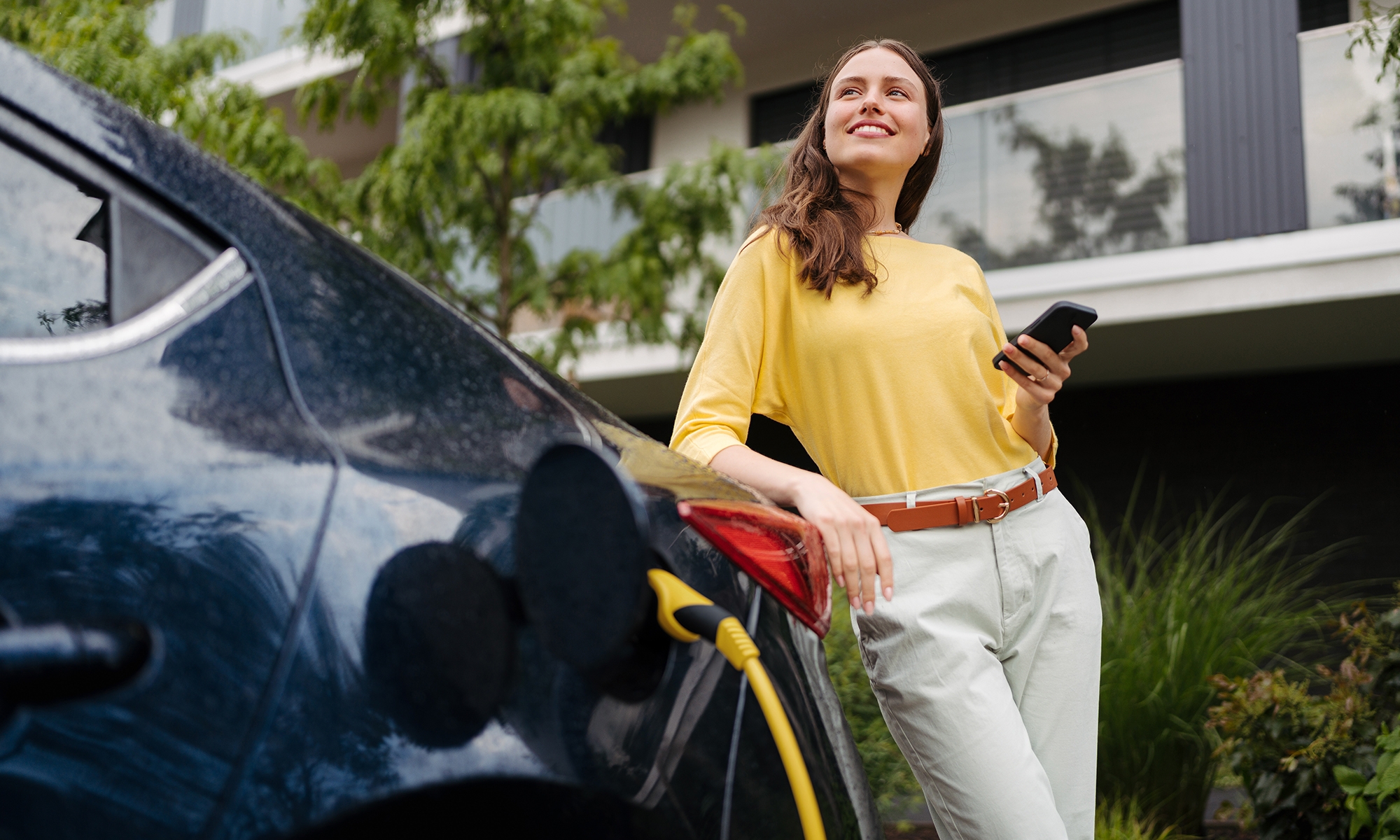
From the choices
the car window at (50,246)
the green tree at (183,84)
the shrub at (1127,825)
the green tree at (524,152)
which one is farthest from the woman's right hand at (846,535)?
the green tree at (183,84)

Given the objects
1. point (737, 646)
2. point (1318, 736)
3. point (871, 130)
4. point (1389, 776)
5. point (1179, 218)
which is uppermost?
point (1179, 218)

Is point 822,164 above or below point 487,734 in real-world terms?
above

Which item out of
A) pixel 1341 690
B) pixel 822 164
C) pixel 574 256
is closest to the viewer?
pixel 822 164

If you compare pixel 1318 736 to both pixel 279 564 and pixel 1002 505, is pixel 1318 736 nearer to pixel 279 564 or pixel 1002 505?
pixel 1002 505

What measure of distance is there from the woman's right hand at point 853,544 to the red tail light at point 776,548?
0.04 ft

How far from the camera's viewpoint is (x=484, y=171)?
6.11 meters

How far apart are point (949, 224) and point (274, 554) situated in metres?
7.34

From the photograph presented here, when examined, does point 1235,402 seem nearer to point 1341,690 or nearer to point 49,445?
point 1341,690

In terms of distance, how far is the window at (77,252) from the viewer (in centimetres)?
78

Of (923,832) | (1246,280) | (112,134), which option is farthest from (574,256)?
(112,134)

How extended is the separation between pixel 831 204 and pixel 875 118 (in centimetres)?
15

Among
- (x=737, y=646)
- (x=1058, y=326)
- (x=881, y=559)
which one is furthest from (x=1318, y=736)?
(x=737, y=646)

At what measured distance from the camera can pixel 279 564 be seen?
73 cm

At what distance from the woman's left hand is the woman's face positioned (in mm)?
372
